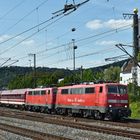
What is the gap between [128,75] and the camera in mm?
131250

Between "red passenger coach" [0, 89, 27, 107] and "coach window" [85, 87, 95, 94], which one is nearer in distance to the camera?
"coach window" [85, 87, 95, 94]

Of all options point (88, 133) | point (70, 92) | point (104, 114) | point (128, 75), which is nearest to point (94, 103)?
point (104, 114)

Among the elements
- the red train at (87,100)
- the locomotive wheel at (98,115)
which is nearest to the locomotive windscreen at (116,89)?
the red train at (87,100)

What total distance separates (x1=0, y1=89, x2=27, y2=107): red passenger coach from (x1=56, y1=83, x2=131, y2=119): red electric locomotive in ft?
75.1

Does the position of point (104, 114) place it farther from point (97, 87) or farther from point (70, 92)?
point (70, 92)

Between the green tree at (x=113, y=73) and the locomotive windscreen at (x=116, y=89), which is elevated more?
the green tree at (x=113, y=73)

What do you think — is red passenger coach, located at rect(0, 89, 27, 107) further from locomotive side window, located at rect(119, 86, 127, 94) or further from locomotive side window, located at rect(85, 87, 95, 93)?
locomotive side window, located at rect(119, 86, 127, 94)

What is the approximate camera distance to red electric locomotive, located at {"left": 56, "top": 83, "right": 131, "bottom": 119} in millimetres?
32750

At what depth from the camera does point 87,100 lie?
36.0 meters

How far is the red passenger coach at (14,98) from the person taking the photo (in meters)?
62.0

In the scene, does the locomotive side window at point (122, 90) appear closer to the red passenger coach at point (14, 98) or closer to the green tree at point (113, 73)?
the red passenger coach at point (14, 98)

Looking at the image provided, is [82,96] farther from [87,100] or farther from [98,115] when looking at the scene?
[98,115]

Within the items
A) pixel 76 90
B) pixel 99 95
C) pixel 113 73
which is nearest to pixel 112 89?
pixel 99 95

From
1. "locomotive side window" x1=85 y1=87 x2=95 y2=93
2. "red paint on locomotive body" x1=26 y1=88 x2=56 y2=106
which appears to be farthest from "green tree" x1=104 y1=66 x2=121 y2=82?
"locomotive side window" x1=85 y1=87 x2=95 y2=93
